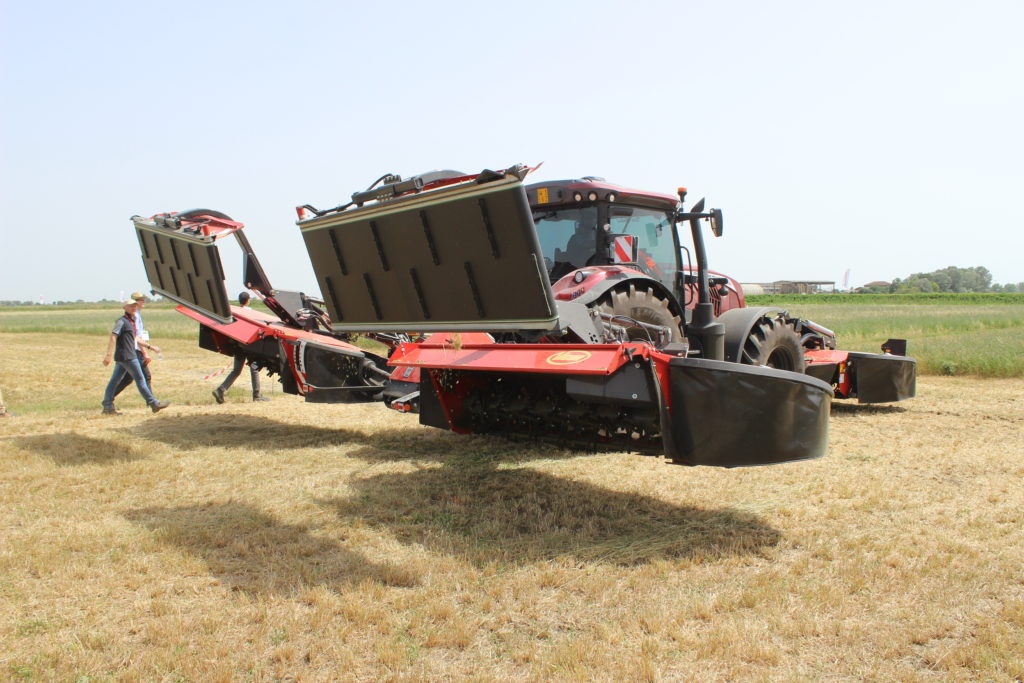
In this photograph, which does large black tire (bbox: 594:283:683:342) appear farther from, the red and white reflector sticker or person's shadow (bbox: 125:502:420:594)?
person's shadow (bbox: 125:502:420:594)

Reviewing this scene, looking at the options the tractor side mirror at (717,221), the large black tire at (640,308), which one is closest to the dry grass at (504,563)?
the large black tire at (640,308)

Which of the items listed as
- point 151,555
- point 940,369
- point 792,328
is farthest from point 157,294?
point 940,369

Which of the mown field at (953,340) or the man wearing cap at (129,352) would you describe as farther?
the mown field at (953,340)

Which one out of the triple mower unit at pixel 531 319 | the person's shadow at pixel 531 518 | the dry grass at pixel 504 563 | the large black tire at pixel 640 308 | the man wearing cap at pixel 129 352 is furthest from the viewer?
the man wearing cap at pixel 129 352

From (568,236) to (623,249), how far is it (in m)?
0.45

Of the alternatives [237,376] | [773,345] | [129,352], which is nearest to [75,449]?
[129,352]

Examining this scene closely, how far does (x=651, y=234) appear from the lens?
20.7ft

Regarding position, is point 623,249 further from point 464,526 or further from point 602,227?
Result: point 464,526

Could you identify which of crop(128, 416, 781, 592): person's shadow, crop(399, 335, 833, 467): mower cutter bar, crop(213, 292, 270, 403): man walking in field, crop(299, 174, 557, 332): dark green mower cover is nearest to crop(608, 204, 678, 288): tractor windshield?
crop(399, 335, 833, 467): mower cutter bar

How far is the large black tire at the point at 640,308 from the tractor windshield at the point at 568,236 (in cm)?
72

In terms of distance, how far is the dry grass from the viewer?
284 centimetres

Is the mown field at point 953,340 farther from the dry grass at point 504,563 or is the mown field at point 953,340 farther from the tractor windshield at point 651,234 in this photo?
the tractor windshield at point 651,234

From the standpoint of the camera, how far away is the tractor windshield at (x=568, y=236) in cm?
601

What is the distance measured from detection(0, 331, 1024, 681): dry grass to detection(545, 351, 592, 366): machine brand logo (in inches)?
37.3
